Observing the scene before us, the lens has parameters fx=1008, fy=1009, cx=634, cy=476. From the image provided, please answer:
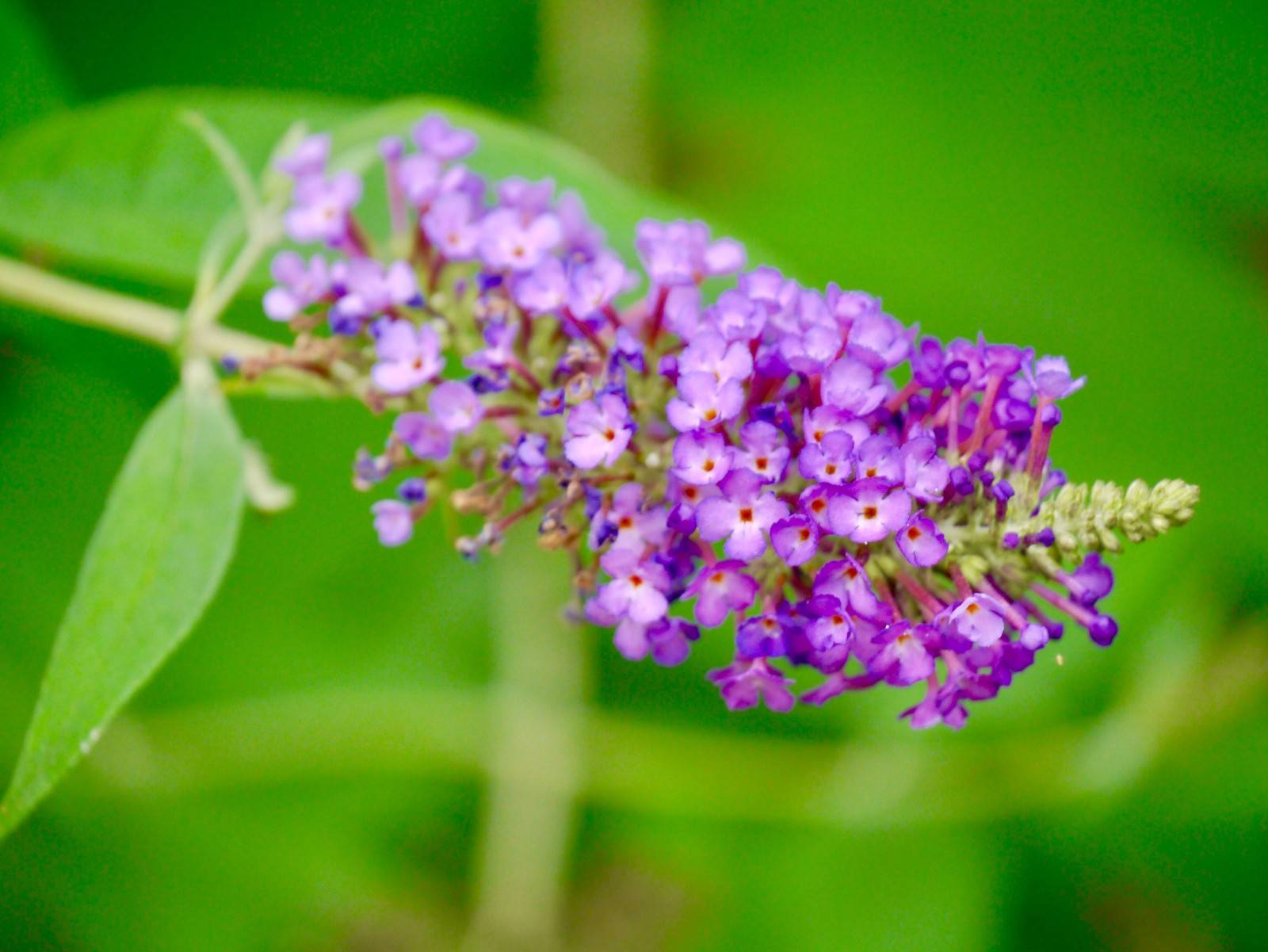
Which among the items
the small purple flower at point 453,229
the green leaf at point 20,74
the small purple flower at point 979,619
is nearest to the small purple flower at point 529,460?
the small purple flower at point 453,229

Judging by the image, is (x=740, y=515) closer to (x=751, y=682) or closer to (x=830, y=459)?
(x=830, y=459)

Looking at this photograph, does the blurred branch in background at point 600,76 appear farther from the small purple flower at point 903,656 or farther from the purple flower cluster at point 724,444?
the small purple flower at point 903,656

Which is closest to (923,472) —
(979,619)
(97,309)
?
(979,619)

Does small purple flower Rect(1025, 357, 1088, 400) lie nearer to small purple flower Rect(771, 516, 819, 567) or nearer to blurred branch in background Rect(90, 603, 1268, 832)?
small purple flower Rect(771, 516, 819, 567)

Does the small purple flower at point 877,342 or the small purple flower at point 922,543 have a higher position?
the small purple flower at point 877,342

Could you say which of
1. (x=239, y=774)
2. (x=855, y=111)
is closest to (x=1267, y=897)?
(x=855, y=111)

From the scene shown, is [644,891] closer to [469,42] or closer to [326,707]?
[326,707]
